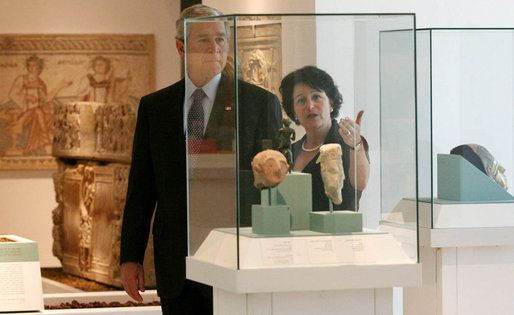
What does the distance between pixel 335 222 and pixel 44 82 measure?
936 cm

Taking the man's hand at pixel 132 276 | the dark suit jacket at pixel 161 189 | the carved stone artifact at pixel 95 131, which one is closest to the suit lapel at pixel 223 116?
the dark suit jacket at pixel 161 189

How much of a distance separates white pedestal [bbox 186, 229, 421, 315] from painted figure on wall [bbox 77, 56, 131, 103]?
9.03 meters

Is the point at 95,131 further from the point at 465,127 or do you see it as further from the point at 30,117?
the point at 465,127

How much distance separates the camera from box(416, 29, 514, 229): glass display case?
13.1ft

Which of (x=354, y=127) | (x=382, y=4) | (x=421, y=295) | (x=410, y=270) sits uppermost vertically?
(x=382, y=4)

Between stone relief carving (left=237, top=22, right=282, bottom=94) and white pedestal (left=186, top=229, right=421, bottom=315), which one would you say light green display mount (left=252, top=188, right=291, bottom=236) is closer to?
white pedestal (left=186, top=229, right=421, bottom=315)

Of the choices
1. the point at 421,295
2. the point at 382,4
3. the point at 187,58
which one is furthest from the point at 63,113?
the point at 187,58

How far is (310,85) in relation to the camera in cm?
282

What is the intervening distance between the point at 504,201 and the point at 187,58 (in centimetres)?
172

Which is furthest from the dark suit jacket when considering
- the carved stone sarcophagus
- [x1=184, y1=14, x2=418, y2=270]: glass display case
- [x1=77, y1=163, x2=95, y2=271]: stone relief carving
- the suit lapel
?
[x1=77, y1=163, x2=95, y2=271]: stone relief carving

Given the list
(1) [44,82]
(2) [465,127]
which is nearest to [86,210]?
(1) [44,82]

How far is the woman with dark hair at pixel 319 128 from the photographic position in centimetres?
280

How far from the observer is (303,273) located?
2.75 meters

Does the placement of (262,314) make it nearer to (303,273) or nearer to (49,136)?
(303,273)
